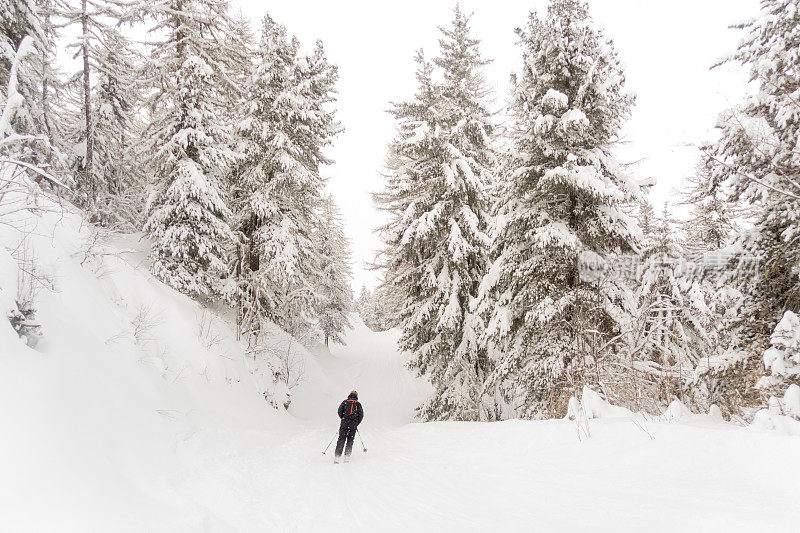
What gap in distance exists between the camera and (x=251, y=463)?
22.7 feet

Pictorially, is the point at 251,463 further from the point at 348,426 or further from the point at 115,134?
the point at 115,134

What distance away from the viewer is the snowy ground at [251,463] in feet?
12.1

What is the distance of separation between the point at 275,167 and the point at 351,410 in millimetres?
10298

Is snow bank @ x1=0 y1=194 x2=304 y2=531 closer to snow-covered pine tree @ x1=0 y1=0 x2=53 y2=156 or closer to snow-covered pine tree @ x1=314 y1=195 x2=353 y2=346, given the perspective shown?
snow-covered pine tree @ x1=0 y1=0 x2=53 y2=156

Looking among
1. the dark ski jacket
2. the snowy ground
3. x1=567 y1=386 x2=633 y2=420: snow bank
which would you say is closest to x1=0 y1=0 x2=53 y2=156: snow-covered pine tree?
the snowy ground

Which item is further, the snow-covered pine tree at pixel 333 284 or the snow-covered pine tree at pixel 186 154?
the snow-covered pine tree at pixel 333 284

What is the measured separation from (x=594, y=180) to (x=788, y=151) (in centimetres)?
353

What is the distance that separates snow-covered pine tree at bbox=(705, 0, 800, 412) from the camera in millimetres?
5668

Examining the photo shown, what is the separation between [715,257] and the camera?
6.36 m

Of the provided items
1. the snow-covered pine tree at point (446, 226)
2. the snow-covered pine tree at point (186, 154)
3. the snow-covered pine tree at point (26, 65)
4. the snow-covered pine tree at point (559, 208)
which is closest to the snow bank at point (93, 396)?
the snow-covered pine tree at point (186, 154)

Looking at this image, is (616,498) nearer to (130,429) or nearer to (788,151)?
(788,151)

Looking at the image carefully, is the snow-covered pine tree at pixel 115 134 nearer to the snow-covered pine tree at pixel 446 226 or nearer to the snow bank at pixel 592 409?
the snow-covered pine tree at pixel 446 226

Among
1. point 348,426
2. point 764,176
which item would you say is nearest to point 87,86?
point 348,426

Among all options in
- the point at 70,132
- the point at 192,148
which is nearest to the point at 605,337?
the point at 192,148
